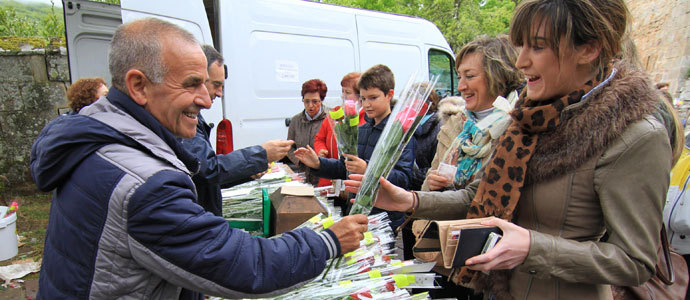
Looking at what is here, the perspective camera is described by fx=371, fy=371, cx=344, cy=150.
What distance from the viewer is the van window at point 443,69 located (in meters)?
6.79

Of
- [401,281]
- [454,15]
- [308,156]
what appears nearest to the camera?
[401,281]

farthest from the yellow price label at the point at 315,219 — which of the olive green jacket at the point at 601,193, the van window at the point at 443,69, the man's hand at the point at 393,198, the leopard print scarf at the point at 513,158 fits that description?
the van window at the point at 443,69

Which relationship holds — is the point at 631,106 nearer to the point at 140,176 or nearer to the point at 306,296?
the point at 306,296

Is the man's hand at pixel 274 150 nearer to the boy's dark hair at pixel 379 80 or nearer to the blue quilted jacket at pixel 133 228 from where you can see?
the boy's dark hair at pixel 379 80

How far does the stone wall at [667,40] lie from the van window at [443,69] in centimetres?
527

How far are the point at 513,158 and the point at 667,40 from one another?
11.3 metres

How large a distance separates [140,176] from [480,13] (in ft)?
50.5

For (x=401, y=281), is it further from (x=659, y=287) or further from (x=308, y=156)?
(x=308, y=156)

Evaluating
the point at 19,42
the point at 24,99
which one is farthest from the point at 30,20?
the point at 24,99

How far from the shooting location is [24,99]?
19.3ft

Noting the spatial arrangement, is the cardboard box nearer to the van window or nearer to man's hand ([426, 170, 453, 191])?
man's hand ([426, 170, 453, 191])

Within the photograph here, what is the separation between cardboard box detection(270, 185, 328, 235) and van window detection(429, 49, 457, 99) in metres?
5.10

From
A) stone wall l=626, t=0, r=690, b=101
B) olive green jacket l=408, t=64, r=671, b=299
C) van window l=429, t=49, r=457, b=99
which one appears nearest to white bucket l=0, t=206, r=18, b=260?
olive green jacket l=408, t=64, r=671, b=299

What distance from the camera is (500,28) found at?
14.6 metres
